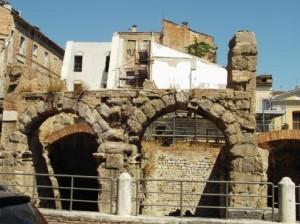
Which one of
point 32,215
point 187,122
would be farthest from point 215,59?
point 32,215

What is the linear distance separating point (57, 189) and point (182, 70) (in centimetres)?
1971

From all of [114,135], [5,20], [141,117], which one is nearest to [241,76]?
[141,117]

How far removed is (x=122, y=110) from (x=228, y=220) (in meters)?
4.75

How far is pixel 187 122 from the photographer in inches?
977

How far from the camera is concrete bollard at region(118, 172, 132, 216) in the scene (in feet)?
36.5

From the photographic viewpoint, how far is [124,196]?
11.1m

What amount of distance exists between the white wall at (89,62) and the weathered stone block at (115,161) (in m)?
27.7

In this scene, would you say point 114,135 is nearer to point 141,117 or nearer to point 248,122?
point 141,117

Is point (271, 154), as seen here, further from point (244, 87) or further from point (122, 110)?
point (122, 110)

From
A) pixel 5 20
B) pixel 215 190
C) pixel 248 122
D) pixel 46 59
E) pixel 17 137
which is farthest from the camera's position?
pixel 46 59

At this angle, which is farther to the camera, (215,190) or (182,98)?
(215,190)

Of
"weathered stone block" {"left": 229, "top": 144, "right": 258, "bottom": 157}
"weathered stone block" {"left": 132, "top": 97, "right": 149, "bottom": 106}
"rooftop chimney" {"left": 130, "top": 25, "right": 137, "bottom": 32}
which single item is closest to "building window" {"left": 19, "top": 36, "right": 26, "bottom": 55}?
"rooftop chimney" {"left": 130, "top": 25, "right": 137, "bottom": 32}

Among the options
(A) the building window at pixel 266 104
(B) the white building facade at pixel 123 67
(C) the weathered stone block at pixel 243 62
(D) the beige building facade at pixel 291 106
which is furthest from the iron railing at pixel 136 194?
(D) the beige building facade at pixel 291 106

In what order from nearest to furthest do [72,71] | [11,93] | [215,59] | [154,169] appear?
[11,93]
[154,169]
[72,71]
[215,59]
